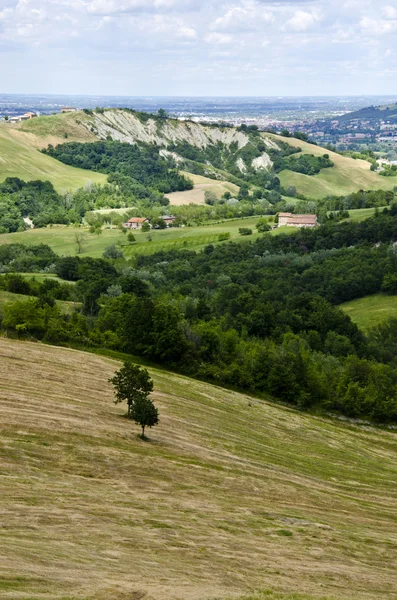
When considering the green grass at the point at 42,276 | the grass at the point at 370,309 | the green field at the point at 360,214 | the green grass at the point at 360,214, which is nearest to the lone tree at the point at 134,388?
the grass at the point at 370,309

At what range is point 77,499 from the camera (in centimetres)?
3222

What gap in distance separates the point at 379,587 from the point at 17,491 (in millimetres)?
13928

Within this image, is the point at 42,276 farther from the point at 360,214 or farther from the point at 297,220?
the point at 360,214

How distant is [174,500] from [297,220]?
159 m

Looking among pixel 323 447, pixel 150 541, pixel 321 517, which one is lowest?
pixel 323 447

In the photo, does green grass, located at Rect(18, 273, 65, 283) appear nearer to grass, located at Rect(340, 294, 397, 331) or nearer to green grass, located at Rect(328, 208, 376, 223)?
grass, located at Rect(340, 294, 397, 331)

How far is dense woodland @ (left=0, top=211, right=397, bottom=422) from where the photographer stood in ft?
244

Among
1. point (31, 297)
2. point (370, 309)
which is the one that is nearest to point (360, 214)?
point (370, 309)

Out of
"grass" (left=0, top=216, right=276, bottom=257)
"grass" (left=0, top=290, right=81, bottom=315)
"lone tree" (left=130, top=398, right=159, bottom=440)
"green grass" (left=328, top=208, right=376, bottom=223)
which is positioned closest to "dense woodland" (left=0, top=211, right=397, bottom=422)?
"grass" (left=0, top=290, right=81, bottom=315)

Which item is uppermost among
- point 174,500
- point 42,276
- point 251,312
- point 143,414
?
point 143,414

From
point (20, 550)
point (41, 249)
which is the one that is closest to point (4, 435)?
point (20, 550)

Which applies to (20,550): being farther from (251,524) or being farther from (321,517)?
(321,517)

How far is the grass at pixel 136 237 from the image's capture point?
6683 inches

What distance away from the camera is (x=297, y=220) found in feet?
624
